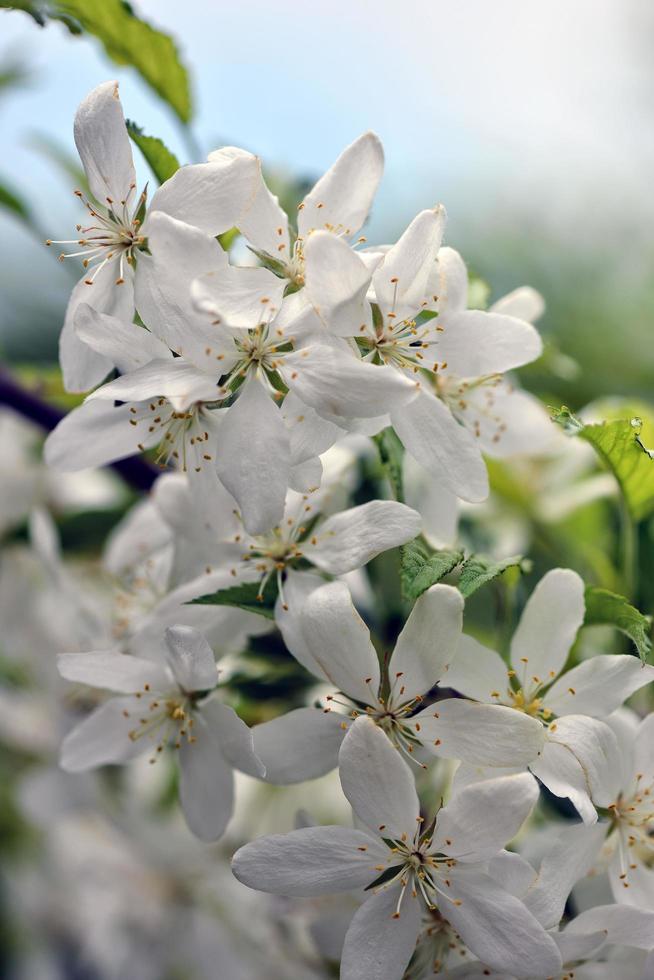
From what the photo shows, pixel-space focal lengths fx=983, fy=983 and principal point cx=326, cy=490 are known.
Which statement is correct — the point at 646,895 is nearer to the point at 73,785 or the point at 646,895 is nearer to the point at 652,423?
the point at 652,423

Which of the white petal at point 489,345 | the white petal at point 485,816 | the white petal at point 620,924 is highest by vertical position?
the white petal at point 489,345

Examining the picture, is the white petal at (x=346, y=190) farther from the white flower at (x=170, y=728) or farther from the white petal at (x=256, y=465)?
the white flower at (x=170, y=728)

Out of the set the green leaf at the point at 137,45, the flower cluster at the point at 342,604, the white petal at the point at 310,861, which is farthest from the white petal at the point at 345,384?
the green leaf at the point at 137,45

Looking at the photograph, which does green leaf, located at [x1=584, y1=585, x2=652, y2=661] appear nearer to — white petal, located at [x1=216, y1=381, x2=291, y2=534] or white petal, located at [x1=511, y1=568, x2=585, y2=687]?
white petal, located at [x1=511, y1=568, x2=585, y2=687]

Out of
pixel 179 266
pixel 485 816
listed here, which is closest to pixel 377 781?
pixel 485 816

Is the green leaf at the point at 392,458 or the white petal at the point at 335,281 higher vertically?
the white petal at the point at 335,281

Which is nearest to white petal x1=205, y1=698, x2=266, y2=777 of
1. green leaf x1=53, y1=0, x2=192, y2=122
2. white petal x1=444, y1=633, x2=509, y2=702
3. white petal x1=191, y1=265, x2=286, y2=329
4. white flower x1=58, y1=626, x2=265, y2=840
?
white flower x1=58, y1=626, x2=265, y2=840

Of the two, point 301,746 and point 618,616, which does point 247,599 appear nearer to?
point 301,746
